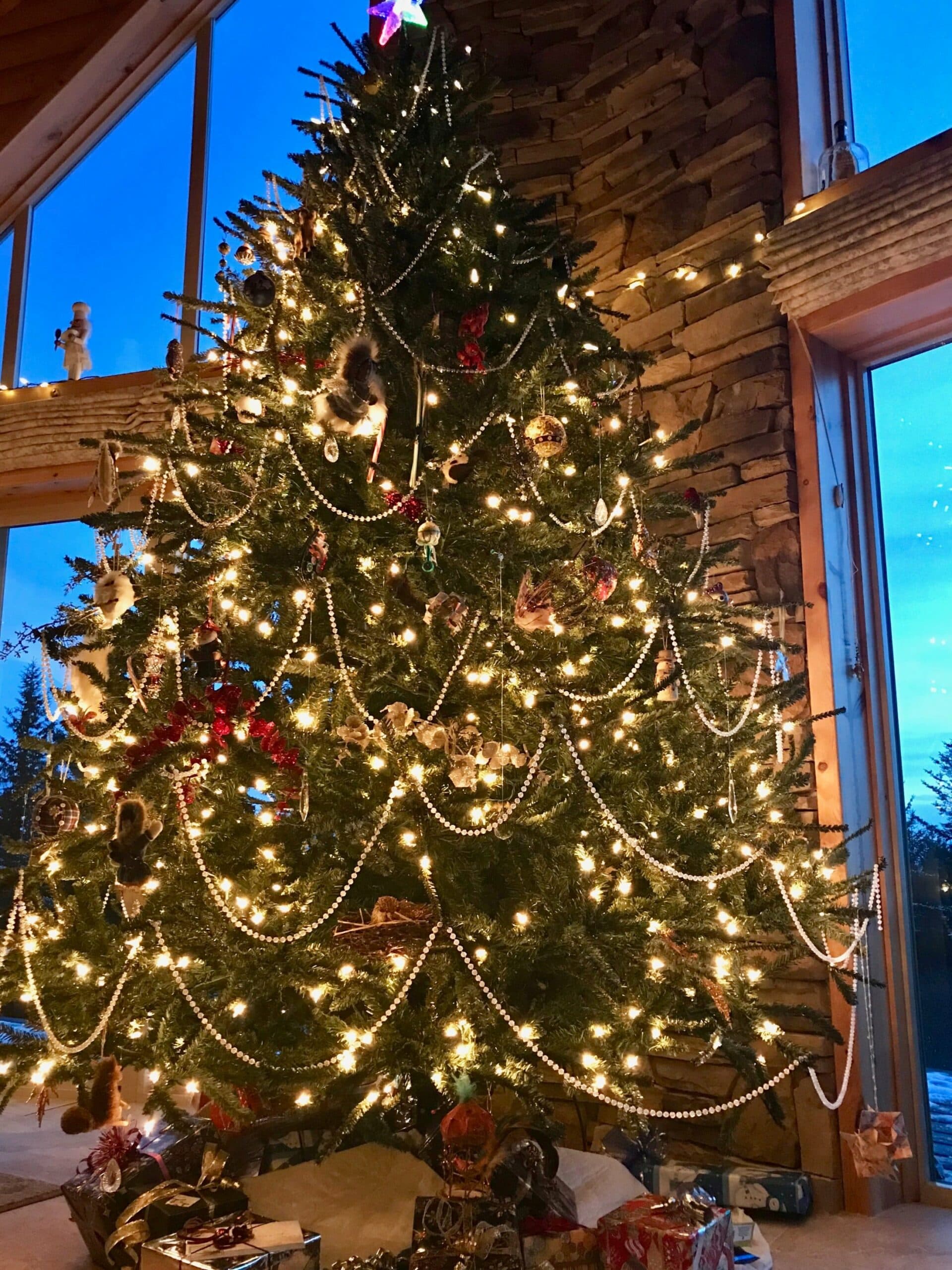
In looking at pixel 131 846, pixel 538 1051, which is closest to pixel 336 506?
pixel 131 846

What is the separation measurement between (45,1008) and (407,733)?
1059mm

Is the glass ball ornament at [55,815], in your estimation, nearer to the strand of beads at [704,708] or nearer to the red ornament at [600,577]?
the red ornament at [600,577]

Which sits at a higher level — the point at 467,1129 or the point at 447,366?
the point at 447,366

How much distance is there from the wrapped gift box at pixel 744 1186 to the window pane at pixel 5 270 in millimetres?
4817

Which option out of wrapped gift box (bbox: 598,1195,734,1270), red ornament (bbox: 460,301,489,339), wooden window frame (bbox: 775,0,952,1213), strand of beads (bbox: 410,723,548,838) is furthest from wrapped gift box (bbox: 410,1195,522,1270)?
red ornament (bbox: 460,301,489,339)

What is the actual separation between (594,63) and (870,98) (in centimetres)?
105

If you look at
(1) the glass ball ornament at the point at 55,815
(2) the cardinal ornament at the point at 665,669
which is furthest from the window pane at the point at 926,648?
(1) the glass ball ornament at the point at 55,815

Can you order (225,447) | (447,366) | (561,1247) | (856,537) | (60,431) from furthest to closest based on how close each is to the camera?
1. (60,431)
2. (856,537)
3. (225,447)
4. (447,366)
5. (561,1247)

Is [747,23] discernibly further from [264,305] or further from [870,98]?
[264,305]

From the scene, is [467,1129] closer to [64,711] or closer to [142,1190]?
[142,1190]

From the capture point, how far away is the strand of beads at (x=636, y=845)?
2188 mm

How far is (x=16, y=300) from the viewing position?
5.16 meters

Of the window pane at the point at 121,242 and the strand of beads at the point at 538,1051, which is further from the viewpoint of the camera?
the window pane at the point at 121,242

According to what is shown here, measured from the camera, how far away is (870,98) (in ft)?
11.2
